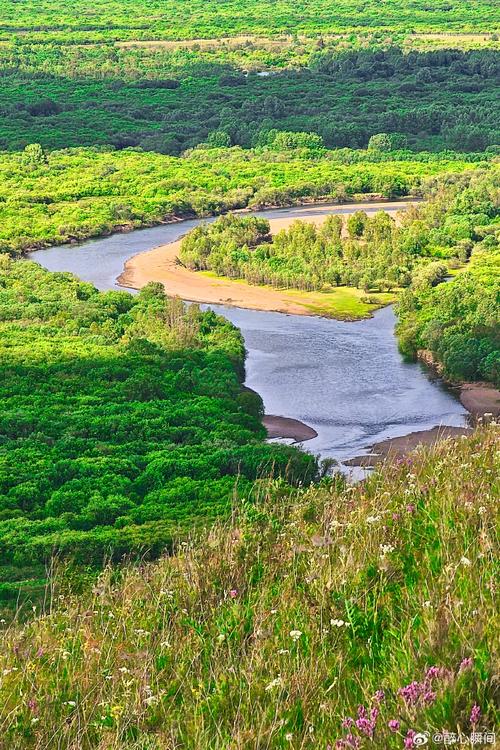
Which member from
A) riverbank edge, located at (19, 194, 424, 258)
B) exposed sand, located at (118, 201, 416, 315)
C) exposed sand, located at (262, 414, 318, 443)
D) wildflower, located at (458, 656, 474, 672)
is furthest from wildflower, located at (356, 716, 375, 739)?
riverbank edge, located at (19, 194, 424, 258)

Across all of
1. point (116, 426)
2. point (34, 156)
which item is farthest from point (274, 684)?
point (34, 156)

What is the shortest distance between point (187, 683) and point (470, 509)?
2200 millimetres

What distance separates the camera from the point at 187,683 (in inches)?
259

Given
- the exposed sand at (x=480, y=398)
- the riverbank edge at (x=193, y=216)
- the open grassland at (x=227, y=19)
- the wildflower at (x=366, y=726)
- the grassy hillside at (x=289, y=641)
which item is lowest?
the riverbank edge at (x=193, y=216)

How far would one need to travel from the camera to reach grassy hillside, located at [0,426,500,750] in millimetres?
5719

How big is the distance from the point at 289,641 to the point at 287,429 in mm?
29947

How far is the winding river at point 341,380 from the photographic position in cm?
3716

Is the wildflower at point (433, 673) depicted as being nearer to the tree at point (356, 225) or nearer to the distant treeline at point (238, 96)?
the tree at point (356, 225)

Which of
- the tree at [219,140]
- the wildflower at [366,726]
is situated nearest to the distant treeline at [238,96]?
the tree at [219,140]

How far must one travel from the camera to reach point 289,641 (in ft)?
22.1

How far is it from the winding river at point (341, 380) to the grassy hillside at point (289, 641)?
83.6 feet

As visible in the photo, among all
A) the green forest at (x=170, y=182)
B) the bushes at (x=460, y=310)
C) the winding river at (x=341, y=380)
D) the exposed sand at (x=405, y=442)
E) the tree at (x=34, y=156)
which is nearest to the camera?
the exposed sand at (x=405, y=442)

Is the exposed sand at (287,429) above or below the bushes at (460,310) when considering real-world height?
below

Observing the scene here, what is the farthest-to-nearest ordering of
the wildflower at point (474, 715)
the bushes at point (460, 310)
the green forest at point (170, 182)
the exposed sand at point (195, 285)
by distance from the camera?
1. the green forest at point (170, 182)
2. the exposed sand at point (195, 285)
3. the bushes at point (460, 310)
4. the wildflower at point (474, 715)
